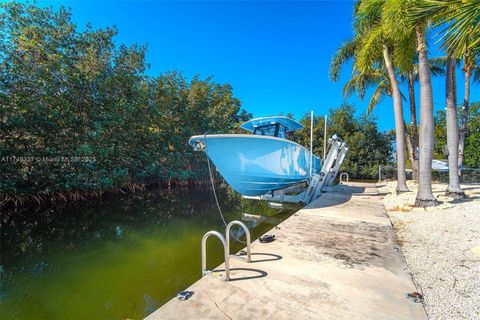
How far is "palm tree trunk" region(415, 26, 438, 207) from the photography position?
19.4ft

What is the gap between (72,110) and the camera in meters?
8.52

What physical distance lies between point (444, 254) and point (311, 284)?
7.33ft

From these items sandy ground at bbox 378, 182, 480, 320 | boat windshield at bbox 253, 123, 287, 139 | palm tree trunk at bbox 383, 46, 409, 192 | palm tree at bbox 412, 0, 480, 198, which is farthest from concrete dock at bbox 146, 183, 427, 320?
palm tree trunk at bbox 383, 46, 409, 192

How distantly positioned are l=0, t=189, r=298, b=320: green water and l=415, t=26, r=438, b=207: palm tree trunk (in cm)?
373

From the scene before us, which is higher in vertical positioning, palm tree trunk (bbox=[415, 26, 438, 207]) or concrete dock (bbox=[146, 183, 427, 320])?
palm tree trunk (bbox=[415, 26, 438, 207])

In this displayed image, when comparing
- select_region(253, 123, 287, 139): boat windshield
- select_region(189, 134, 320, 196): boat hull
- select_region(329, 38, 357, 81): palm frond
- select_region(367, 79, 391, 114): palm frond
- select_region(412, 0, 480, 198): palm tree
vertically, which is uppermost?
select_region(329, 38, 357, 81): palm frond

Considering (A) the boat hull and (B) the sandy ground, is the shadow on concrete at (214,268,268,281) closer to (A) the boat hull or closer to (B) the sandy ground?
(B) the sandy ground

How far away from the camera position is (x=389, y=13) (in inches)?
205

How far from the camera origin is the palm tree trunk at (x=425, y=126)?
5.92 metres

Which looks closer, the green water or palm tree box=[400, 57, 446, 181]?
the green water

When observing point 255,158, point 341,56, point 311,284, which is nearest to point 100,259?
point 311,284

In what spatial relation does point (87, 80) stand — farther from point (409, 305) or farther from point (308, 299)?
point (409, 305)

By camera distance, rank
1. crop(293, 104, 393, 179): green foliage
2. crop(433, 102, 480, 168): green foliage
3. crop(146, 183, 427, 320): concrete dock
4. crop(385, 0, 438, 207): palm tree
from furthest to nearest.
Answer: crop(293, 104, 393, 179): green foliage, crop(433, 102, 480, 168): green foliage, crop(385, 0, 438, 207): palm tree, crop(146, 183, 427, 320): concrete dock

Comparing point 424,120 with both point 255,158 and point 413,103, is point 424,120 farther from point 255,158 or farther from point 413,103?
point 413,103
